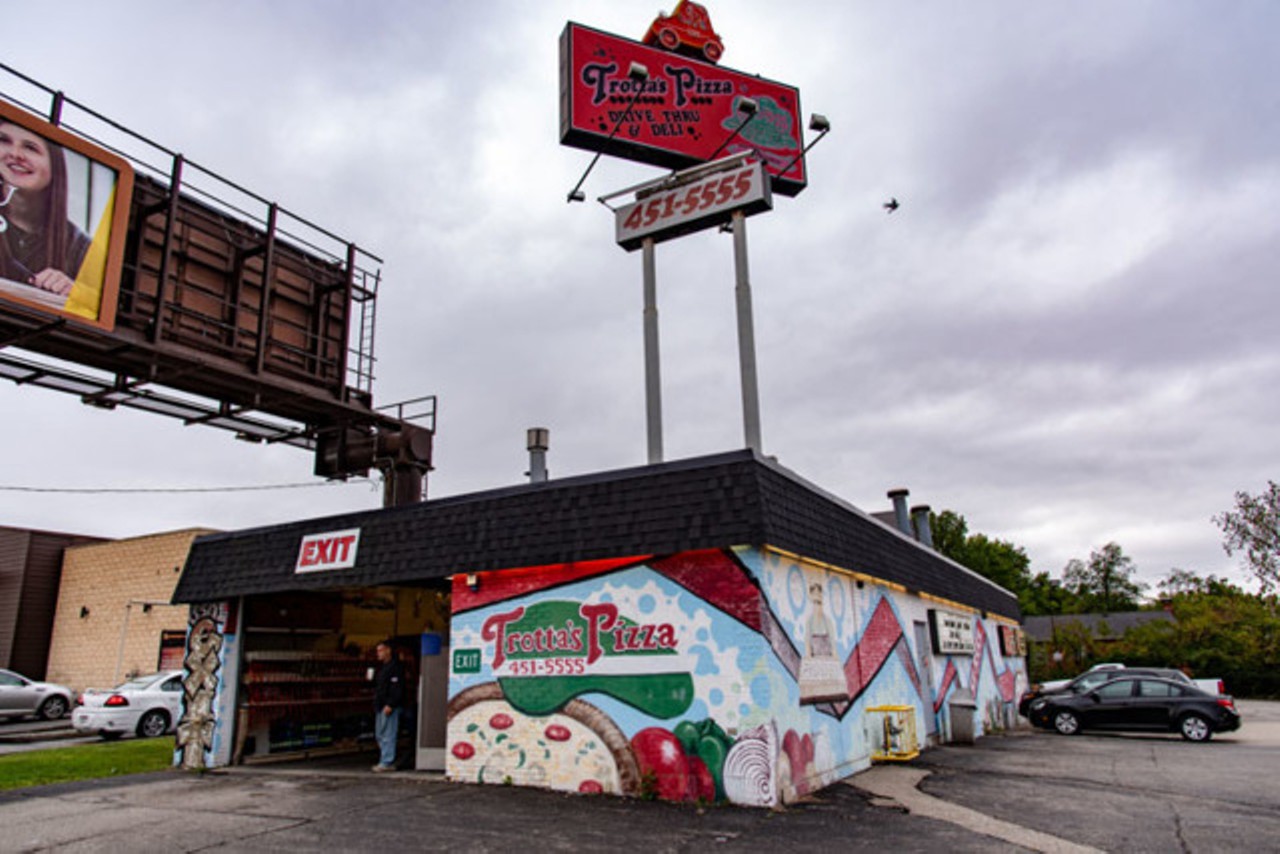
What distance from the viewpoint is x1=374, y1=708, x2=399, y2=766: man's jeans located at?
11.5m

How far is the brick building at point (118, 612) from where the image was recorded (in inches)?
987

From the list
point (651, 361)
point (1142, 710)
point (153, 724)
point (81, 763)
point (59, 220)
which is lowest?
point (1142, 710)

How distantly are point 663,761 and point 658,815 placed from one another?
34.0 inches

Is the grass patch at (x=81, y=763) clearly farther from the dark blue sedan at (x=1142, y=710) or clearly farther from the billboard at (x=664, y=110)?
the dark blue sedan at (x=1142, y=710)

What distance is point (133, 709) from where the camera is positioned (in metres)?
17.2

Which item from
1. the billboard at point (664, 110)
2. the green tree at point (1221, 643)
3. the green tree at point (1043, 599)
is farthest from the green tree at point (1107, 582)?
the billboard at point (664, 110)

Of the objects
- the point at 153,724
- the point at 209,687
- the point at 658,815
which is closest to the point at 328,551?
the point at 209,687

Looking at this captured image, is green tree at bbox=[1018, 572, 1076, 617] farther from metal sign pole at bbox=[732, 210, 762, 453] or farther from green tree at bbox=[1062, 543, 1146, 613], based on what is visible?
metal sign pole at bbox=[732, 210, 762, 453]

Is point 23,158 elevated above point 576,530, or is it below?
above

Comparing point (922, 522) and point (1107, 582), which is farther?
point (1107, 582)

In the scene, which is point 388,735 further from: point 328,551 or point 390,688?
point 328,551

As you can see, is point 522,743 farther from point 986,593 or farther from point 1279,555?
point 1279,555

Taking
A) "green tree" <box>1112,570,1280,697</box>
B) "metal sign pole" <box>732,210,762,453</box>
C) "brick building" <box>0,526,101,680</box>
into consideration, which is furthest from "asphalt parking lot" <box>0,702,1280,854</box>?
"green tree" <box>1112,570,1280,697</box>

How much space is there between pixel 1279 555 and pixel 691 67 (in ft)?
162
